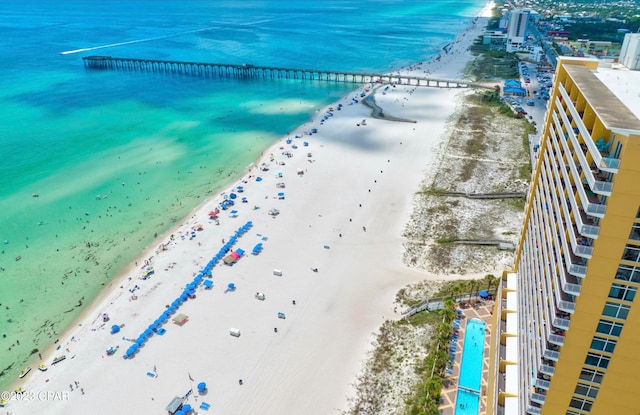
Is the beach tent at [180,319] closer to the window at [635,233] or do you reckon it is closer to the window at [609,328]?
the window at [609,328]

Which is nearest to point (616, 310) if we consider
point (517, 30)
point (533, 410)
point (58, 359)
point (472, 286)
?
point (533, 410)

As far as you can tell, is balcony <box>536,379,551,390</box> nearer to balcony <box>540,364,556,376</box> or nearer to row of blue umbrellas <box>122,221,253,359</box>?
balcony <box>540,364,556,376</box>

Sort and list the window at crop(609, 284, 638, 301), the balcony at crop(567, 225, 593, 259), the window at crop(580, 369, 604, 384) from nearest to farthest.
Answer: the balcony at crop(567, 225, 593, 259)
the window at crop(609, 284, 638, 301)
the window at crop(580, 369, 604, 384)

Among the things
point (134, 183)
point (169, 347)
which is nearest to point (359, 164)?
point (134, 183)

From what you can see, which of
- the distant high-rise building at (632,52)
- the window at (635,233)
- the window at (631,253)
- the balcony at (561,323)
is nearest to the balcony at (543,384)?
the balcony at (561,323)

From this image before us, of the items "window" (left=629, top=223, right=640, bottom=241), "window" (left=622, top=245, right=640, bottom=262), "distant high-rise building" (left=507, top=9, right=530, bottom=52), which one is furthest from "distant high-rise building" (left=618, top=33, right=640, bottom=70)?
"distant high-rise building" (left=507, top=9, right=530, bottom=52)

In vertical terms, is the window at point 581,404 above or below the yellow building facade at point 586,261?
below
